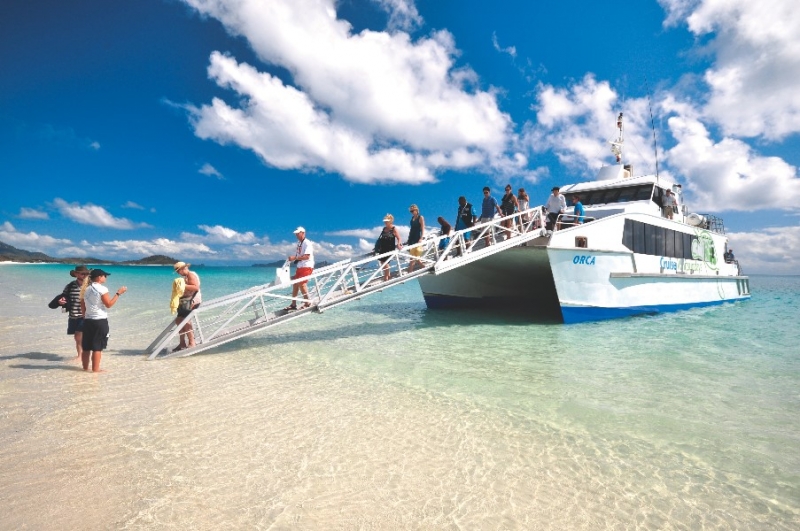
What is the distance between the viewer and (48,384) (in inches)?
223

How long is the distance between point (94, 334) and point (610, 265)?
13.4 m

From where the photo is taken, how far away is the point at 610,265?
1244 cm

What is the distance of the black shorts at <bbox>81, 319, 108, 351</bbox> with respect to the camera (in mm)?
6156

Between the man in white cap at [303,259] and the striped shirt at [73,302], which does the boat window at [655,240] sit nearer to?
the man in white cap at [303,259]

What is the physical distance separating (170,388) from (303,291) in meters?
3.95

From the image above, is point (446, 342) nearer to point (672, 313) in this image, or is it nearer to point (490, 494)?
point (490, 494)

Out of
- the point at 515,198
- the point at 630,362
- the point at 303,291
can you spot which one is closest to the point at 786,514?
the point at 630,362

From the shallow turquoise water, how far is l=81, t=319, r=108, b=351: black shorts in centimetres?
49

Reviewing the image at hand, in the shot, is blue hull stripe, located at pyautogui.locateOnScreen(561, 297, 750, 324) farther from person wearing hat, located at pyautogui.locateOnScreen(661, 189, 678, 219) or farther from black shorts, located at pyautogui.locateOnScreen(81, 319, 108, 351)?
black shorts, located at pyautogui.locateOnScreen(81, 319, 108, 351)

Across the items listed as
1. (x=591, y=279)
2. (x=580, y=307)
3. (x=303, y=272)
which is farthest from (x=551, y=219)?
(x=303, y=272)

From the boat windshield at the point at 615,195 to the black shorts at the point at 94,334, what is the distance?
15144mm

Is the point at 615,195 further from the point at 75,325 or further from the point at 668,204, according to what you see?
the point at 75,325

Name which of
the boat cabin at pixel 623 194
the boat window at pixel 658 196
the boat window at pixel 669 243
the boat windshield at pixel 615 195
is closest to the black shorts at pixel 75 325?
the boat cabin at pixel 623 194

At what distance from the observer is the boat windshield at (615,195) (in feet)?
50.8
